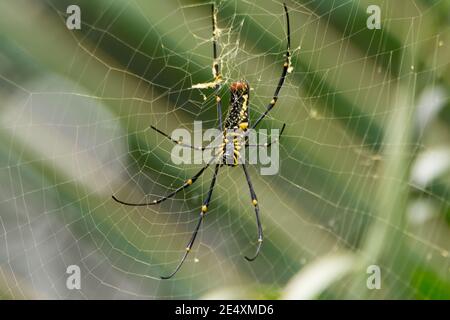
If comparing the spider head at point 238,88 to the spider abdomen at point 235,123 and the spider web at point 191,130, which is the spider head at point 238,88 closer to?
the spider abdomen at point 235,123

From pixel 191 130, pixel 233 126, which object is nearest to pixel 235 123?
pixel 233 126

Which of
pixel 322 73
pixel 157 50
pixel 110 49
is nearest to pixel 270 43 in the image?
pixel 322 73

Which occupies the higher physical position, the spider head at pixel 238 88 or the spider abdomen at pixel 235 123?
the spider head at pixel 238 88

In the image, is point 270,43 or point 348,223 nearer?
point 270,43

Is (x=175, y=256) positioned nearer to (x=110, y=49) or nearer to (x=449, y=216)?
(x=110, y=49)

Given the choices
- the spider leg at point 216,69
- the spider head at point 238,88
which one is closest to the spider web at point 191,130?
the spider leg at point 216,69

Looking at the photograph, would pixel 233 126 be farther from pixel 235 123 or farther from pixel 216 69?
pixel 216 69

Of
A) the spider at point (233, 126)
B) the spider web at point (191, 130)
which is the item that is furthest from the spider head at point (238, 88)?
the spider web at point (191, 130)

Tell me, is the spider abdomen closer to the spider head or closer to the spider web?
the spider head
